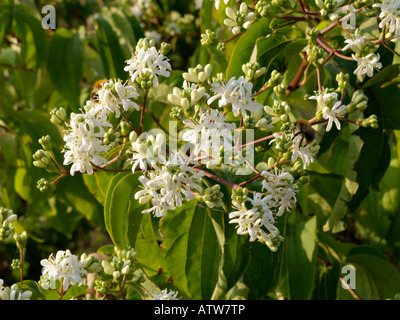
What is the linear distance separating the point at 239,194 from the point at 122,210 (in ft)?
1.16

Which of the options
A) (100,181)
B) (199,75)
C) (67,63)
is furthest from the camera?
(67,63)

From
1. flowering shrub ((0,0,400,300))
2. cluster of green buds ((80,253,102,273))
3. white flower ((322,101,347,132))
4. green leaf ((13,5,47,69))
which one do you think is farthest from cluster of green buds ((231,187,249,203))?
green leaf ((13,5,47,69))

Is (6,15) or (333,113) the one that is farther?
(6,15)

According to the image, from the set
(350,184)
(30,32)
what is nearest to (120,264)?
(350,184)

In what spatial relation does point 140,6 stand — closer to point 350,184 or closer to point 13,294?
point 350,184

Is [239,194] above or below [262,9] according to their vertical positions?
below

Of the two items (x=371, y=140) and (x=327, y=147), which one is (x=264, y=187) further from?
(x=371, y=140)

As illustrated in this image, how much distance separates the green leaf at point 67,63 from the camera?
233 centimetres

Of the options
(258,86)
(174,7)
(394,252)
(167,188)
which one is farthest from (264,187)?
(174,7)

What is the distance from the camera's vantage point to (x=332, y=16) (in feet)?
4.83

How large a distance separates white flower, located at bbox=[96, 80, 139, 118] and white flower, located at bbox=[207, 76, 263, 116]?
0.21 meters

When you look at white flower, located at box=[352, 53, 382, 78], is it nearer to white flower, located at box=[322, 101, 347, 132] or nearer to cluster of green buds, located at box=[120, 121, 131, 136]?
white flower, located at box=[322, 101, 347, 132]

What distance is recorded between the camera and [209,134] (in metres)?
1.25
